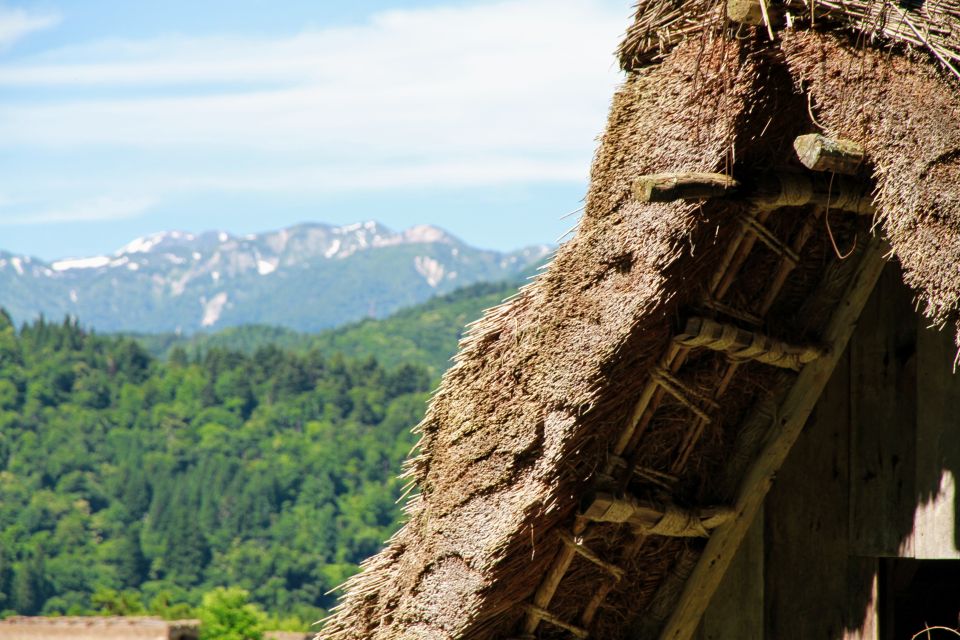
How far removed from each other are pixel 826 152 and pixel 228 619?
6710 cm

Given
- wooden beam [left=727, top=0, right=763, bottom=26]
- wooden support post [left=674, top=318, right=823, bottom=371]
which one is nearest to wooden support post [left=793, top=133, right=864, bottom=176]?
wooden beam [left=727, top=0, right=763, bottom=26]

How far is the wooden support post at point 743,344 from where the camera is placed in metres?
3.48

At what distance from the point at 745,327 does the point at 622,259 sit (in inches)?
17.0

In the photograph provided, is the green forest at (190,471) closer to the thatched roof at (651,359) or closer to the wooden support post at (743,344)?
the thatched roof at (651,359)

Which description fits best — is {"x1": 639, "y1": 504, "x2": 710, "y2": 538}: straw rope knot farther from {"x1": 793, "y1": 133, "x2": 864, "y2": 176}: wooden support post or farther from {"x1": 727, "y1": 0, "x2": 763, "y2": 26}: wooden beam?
{"x1": 727, "y1": 0, "x2": 763, "y2": 26}: wooden beam

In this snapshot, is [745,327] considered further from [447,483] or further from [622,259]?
[447,483]

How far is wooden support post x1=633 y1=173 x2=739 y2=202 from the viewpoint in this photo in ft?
10.0

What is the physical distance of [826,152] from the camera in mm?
2998

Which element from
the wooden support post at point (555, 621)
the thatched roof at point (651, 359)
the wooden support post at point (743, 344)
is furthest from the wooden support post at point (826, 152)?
the wooden support post at point (555, 621)

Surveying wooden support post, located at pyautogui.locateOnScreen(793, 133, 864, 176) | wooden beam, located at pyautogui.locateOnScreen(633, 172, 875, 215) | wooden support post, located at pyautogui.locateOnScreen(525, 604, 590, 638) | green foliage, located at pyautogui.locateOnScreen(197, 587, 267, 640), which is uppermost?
wooden support post, located at pyautogui.locateOnScreen(793, 133, 864, 176)

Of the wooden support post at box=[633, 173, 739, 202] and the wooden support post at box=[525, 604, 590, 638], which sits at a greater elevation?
the wooden support post at box=[633, 173, 739, 202]

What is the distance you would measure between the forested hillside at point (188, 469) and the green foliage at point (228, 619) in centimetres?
930

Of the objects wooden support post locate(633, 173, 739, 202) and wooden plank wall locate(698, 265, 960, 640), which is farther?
wooden plank wall locate(698, 265, 960, 640)

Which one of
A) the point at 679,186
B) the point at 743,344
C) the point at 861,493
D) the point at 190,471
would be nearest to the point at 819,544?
the point at 861,493
